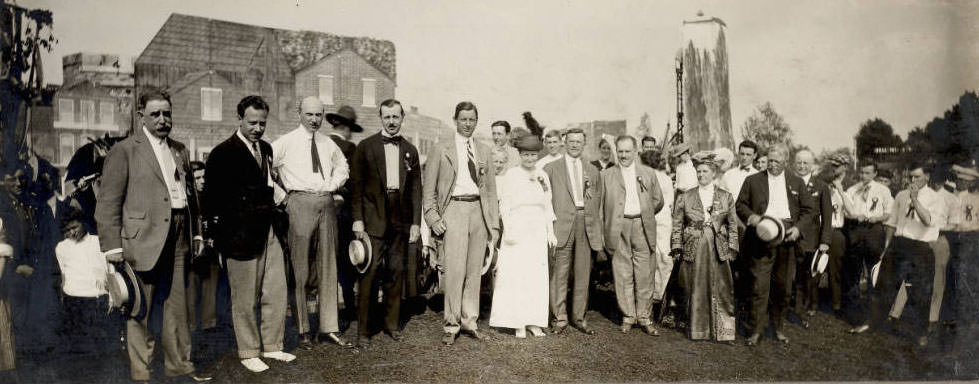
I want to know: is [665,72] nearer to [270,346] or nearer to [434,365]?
[434,365]

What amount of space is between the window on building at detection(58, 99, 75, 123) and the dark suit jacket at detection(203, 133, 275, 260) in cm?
137

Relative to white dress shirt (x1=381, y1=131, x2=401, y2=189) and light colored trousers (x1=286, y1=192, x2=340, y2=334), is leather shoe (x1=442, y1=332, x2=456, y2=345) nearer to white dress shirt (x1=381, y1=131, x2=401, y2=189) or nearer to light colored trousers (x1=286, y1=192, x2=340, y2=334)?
light colored trousers (x1=286, y1=192, x2=340, y2=334)

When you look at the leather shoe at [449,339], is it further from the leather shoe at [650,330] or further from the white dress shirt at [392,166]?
the leather shoe at [650,330]

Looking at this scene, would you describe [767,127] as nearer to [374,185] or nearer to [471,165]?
[471,165]

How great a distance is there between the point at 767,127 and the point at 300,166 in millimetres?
3826

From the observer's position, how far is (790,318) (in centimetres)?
587

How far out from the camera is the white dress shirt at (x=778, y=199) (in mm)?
5434

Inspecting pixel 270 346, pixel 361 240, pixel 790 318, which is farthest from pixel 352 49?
pixel 790 318

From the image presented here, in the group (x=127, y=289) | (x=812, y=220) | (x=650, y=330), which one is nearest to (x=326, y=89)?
(x=127, y=289)

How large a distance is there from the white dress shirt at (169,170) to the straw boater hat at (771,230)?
4198 mm

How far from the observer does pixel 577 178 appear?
219 inches

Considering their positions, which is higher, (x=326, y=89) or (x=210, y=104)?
(x=326, y=89)

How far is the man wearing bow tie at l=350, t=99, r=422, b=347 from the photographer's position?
16.3 ft

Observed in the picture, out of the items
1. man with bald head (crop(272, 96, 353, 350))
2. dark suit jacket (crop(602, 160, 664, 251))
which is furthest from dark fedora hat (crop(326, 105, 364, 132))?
dark suit jacket (crop(602, 160, 664, 251))
